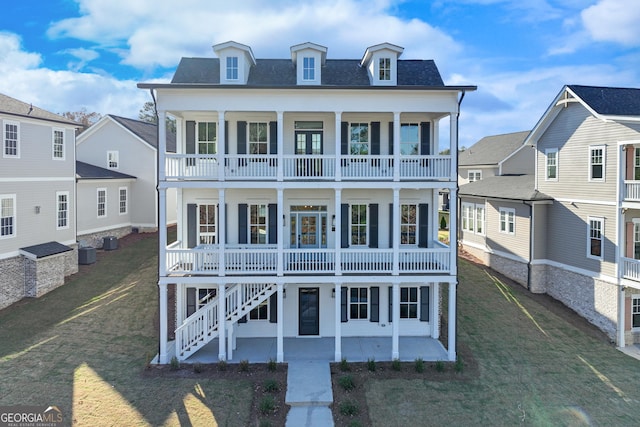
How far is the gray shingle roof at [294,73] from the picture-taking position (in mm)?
16109

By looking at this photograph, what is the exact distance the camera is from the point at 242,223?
15.9 metres

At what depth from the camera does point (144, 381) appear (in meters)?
12.7

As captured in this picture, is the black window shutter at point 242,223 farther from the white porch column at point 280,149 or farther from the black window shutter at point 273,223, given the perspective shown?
the white porch column at point 280,149

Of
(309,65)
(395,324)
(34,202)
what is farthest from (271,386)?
(34,202)

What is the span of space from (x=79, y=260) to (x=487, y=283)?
22.0m

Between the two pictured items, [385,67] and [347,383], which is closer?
[347,383]

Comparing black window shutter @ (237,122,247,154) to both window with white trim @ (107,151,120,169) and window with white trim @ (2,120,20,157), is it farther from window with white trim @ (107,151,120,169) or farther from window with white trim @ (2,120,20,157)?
window with white trim @ (107,151,120,169)

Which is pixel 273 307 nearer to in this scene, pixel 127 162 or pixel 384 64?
pixel 384 64

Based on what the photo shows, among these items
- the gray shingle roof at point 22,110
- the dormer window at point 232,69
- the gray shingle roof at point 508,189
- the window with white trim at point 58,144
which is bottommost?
the gray shingle roof at point 508,189

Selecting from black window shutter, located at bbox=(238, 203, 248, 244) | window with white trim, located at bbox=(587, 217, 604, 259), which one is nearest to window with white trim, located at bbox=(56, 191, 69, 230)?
black window shutter, located at bbox=(238, 203, 248, 244)

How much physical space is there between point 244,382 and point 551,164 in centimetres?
1775

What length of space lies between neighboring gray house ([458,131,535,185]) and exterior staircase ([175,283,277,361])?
Answer: 73.0 feet

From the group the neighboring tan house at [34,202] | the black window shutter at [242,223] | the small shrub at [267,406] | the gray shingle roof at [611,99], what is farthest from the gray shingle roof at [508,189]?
the neighboring tan house at [34,202]

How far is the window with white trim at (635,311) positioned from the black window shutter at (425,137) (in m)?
10.5
